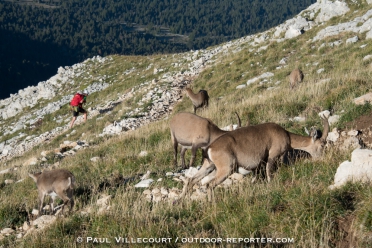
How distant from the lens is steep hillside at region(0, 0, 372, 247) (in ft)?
16.4

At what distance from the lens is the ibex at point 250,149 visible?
6.45 metres

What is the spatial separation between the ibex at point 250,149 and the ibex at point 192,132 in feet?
5.30

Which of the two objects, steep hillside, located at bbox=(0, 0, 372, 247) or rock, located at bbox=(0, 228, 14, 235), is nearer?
steep hillside, located at bbox=(0, 0, 372, 247)

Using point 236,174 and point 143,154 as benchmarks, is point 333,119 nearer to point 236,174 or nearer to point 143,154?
point 236,174

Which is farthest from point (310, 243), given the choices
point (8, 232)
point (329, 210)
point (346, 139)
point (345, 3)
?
point (345, 3)

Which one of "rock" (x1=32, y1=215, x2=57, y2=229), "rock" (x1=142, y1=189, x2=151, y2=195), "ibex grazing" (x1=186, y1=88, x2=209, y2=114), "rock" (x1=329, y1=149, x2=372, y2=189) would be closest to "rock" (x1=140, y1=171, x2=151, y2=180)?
"rock" (x1=142, y1=189, x2=151, y2=195)

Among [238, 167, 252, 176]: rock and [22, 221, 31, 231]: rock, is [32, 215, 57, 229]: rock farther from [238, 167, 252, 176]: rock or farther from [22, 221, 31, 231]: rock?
[238, 167, 252, 176]: rock

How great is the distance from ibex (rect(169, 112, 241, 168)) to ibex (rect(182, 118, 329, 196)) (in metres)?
1.62

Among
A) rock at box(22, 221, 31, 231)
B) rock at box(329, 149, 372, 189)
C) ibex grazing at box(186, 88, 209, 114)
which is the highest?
rock at box(329, 149, 372, 189)

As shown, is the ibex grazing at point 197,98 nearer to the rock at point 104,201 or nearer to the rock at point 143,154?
the rock at point 143,154

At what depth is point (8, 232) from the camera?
724cm

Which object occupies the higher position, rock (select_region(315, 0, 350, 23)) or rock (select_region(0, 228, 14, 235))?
rock (select_region(315, 0, 350, 23))

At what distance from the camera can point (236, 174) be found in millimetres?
7422

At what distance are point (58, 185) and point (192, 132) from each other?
119 inches
